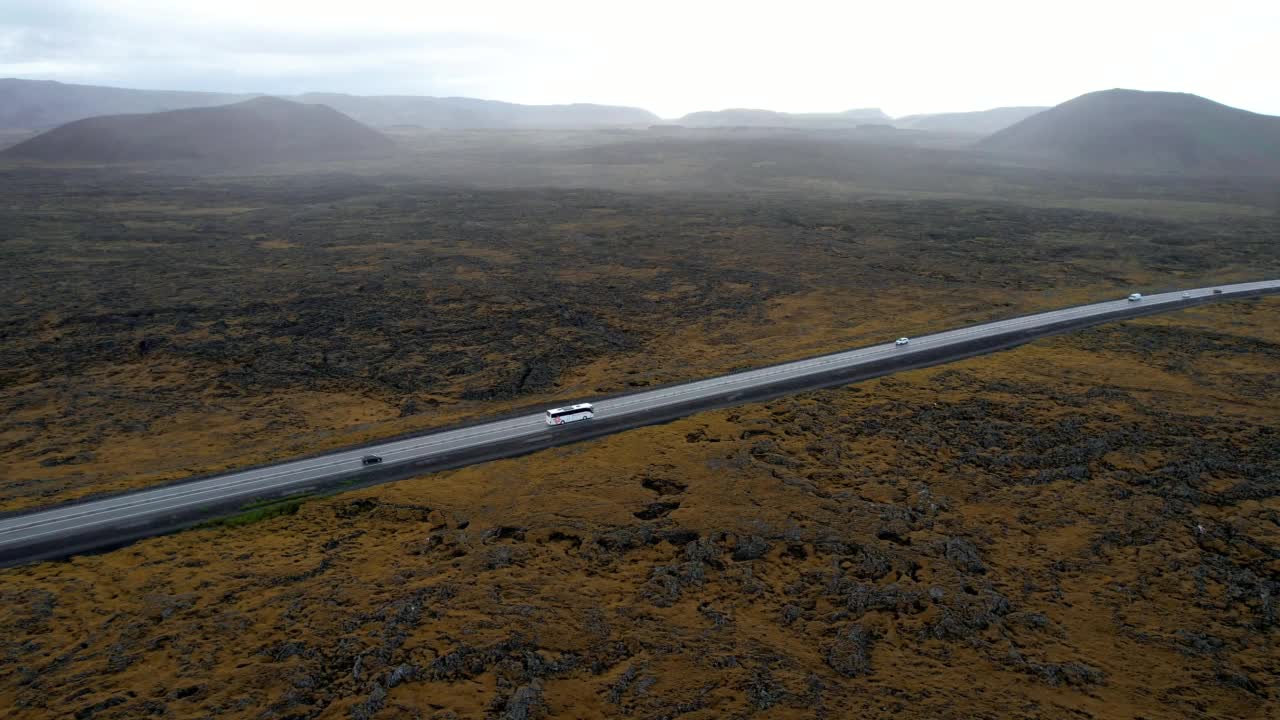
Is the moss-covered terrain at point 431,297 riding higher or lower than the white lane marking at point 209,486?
higher

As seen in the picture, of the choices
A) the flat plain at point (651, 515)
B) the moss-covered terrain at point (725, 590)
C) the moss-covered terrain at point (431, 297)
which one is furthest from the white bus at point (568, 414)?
the moss-covered terrain at point (431, 297)

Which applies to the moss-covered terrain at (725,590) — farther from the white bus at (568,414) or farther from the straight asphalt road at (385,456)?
the white bus at (568,414)

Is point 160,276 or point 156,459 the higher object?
point 160,276

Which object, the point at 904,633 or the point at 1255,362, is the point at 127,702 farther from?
the point at 1255,362

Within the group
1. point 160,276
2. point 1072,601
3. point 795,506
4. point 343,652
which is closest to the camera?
point 343,652

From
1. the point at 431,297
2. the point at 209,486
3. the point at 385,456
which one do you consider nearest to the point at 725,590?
the point at 385,456

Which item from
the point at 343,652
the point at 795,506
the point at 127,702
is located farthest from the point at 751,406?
the point at 127,702

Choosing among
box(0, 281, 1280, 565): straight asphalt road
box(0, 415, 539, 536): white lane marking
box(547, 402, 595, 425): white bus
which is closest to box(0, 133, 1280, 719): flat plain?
box(0, 281, 1280, 565): straight asphalt road
